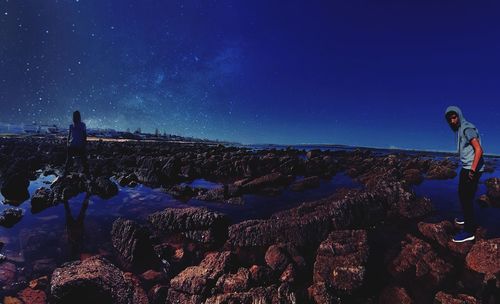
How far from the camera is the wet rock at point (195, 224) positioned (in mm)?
5152

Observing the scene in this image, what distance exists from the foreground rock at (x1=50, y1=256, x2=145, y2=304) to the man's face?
6.61 metres

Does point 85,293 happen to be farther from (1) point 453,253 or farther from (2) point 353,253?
(1) point 453,253

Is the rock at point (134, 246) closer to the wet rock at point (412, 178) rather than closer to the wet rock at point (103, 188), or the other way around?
the wet rock at point (103, 188)

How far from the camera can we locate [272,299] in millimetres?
3006

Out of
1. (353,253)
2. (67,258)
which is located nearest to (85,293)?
(67,258)

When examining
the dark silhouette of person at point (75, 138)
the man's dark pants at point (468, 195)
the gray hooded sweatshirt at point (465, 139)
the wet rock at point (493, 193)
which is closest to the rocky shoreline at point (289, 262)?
the man's dark pants at point (468, 195)

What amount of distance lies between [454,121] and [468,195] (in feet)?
5.03

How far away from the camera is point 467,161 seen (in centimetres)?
509

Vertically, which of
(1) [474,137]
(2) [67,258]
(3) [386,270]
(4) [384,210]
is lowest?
(2) [67,258]

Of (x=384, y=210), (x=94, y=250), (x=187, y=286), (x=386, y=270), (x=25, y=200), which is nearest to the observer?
(x=187, y=286)

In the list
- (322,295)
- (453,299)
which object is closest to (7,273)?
(322,295)

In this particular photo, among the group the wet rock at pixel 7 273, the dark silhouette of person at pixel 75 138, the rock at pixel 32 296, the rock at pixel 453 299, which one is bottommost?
the rock at pixel 32 296

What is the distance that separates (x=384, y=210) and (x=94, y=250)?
6.43 meters

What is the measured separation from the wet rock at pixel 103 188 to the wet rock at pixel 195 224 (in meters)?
3.37
